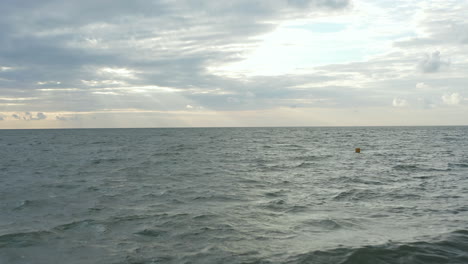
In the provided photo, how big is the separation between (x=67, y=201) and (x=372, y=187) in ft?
56.1

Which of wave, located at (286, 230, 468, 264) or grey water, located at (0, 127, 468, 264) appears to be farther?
grey water, located at (0, 127, 468, 264)

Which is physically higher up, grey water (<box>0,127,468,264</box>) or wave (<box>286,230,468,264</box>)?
wave (<box>286,230,468,264</box>)

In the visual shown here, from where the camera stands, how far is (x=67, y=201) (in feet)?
55.0

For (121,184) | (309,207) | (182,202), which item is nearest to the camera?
(309,207)

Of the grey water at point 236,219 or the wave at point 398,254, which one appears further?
the grey water at point 236,219

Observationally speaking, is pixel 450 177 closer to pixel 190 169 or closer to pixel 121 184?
pixel 190 169

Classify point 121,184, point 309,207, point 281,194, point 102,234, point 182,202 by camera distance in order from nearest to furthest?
1. point 102,234
2. point 309,207
3. point 182,202
4. point 281,194
5. point 121,184

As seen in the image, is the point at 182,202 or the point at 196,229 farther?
the point at 182,202

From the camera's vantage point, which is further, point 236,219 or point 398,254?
point 236,219

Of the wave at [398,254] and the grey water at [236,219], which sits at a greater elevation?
the wave at [398,254]

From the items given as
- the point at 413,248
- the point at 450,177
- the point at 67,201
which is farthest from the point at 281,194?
the point at 450,177

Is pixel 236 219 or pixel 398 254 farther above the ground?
pixel 398 254

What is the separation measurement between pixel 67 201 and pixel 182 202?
5972mm

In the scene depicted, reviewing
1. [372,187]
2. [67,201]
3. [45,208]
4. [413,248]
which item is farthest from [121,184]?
[413,248]
